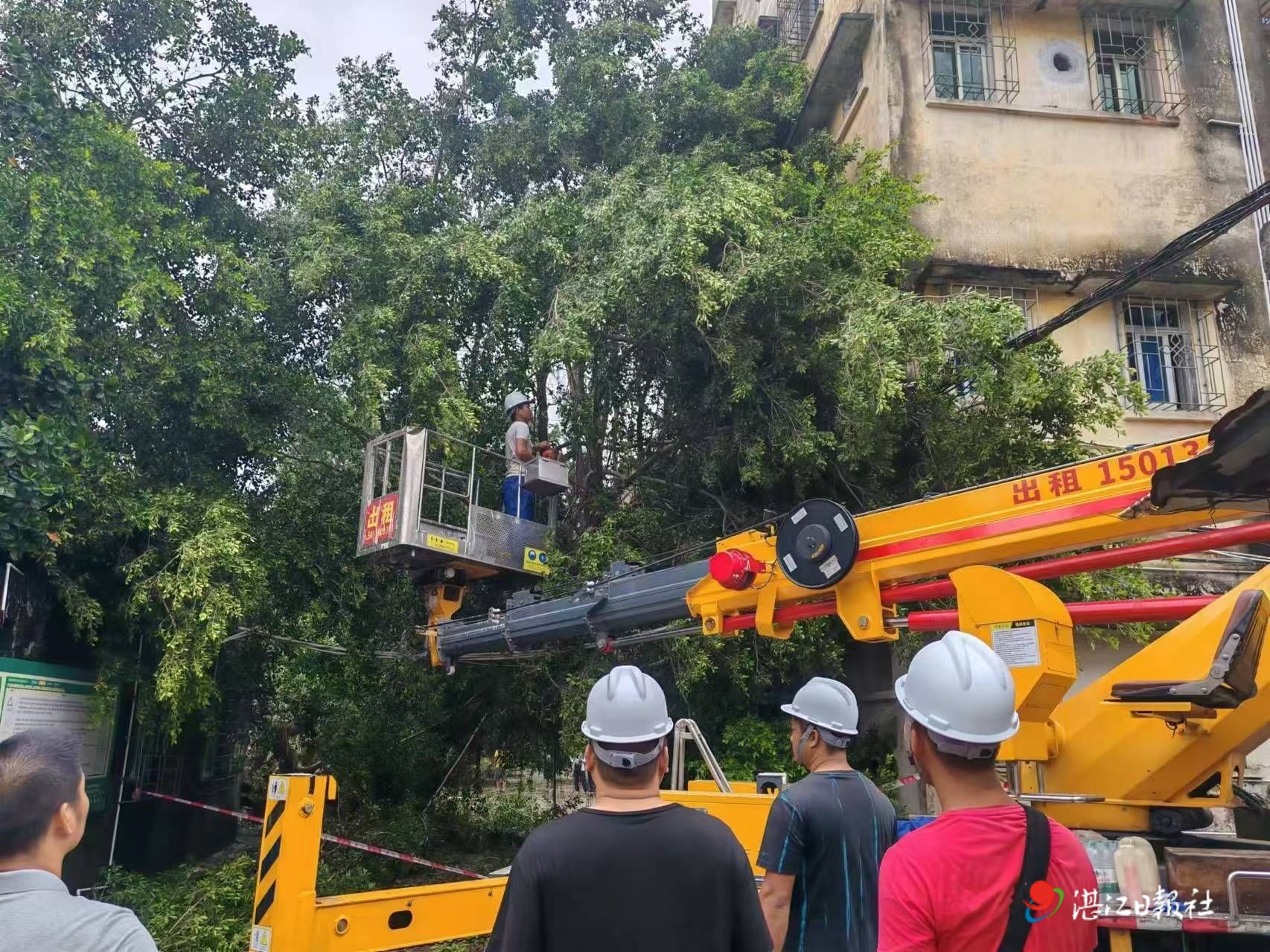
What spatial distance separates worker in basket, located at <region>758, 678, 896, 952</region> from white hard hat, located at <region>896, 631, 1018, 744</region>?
1097 mm

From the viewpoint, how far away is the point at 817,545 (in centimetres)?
583

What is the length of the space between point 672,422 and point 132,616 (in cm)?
670

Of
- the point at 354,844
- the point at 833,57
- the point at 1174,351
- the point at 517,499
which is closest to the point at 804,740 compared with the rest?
the point at 354,844

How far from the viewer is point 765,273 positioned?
10.2 metres

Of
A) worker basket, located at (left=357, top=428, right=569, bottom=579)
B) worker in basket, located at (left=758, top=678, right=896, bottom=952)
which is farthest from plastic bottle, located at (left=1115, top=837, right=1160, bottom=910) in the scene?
worker basket, located at (left=357, top=428, right=569, bottom=579)

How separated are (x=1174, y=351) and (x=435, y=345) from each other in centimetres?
949

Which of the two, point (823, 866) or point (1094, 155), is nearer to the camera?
point (823, 866)

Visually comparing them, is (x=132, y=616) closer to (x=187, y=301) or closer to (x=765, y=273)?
(x=187, y=301)

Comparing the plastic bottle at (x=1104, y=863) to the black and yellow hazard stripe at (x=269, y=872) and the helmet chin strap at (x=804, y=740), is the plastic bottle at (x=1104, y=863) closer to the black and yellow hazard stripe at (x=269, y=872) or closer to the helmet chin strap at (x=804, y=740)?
the helmet chin strap at (x=804, y=740)

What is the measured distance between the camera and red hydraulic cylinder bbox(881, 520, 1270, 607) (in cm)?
465

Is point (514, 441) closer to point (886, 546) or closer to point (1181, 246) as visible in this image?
point (886, 546)

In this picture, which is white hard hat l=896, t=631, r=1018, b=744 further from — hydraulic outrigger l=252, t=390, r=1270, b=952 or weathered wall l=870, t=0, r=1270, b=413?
weathered wall l=870, t=0, r=1270, b=413

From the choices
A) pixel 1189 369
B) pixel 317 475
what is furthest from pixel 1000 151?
pixel 317 475

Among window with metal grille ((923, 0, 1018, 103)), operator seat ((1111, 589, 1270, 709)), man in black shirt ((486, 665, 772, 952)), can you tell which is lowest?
man in black shirt ((486, 665, 772, 952))
